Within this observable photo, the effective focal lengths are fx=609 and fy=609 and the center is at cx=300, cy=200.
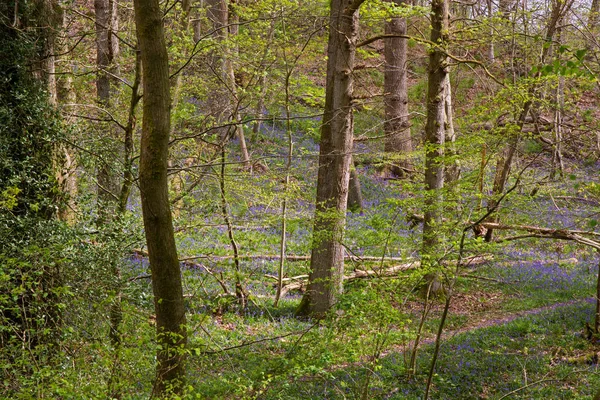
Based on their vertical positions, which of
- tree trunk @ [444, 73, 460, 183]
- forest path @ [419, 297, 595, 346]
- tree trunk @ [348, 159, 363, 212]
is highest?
tree trunk @ [444, 73, 460, 183]

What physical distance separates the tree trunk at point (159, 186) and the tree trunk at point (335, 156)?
13.0ft

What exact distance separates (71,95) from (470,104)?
19.8 m

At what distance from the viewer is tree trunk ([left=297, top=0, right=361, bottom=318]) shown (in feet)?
32.9

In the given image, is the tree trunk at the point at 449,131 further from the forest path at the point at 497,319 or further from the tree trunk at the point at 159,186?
the tree trunk at the point at 159,186

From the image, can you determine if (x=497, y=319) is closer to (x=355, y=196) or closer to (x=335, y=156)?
(x=335, y=156)

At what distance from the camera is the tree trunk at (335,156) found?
10016 mm

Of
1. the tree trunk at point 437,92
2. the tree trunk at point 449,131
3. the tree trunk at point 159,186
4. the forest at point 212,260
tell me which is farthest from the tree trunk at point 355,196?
the tree trunk at point 159,186

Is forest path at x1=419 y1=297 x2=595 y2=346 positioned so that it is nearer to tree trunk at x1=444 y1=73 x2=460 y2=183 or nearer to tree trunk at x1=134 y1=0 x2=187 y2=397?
tree trunk at x1=444 y1=73 x2=460 y2=183

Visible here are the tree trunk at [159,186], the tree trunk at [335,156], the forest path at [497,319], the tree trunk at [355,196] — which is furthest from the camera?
the tree trunk at [355,196]

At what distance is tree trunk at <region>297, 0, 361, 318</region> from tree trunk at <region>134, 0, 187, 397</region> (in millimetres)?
3977

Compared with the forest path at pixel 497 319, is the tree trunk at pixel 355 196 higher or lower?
higher

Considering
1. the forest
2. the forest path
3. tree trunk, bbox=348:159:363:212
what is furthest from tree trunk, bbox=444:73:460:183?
tree trunk, bbox=348:159:363:212

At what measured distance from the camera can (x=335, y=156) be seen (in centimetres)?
1041

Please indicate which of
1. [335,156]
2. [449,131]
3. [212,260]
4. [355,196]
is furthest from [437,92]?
[355,196]
